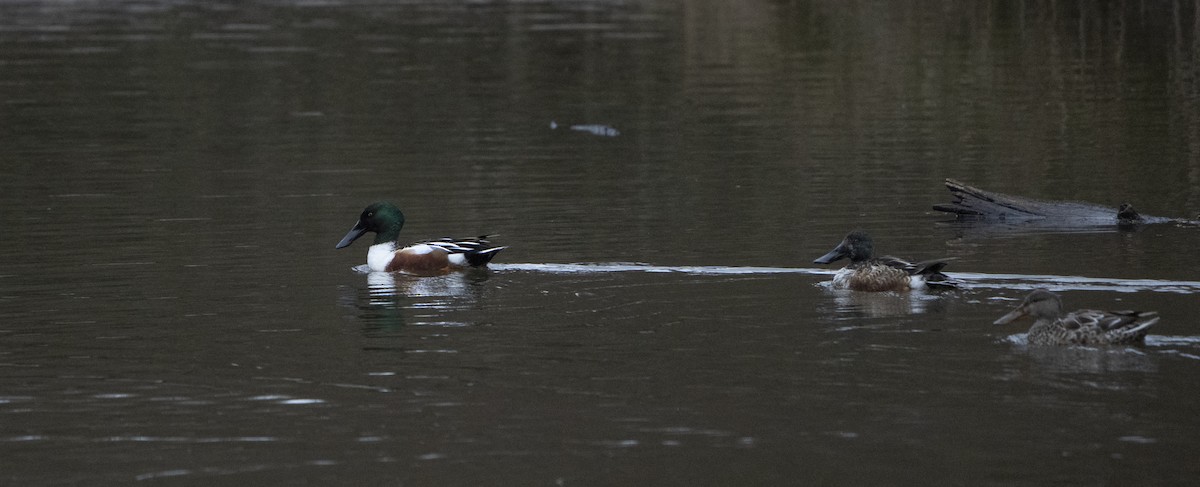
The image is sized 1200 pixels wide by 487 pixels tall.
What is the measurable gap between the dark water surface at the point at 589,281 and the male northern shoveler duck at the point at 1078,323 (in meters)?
0.14

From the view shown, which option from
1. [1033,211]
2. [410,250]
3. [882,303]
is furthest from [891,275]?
[410,250]

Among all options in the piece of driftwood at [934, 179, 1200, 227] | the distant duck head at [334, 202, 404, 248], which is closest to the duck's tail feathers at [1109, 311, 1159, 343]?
the piece of driftwood at [934, 179, 1200, 227]

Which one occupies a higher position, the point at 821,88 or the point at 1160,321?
the point at 821,88

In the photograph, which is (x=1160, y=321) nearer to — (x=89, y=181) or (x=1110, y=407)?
(x=1110, y=407)

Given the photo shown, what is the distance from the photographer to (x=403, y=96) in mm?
35031

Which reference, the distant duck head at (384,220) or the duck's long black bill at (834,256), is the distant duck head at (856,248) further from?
the distant duck head at (384,220)

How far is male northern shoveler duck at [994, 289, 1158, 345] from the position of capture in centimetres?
1148

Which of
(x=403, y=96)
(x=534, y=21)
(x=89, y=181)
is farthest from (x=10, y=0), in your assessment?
(x=89, y=181)

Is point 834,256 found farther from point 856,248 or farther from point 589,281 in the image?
point 589,281

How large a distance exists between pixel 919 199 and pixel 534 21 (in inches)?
1420

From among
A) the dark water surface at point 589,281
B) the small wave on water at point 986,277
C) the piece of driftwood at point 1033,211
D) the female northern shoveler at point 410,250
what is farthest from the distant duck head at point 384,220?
the piece of driftwood at point 1033,211

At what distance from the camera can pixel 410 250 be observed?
16.9m

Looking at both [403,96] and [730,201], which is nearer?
[730,201]

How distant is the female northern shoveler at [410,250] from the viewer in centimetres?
1655
